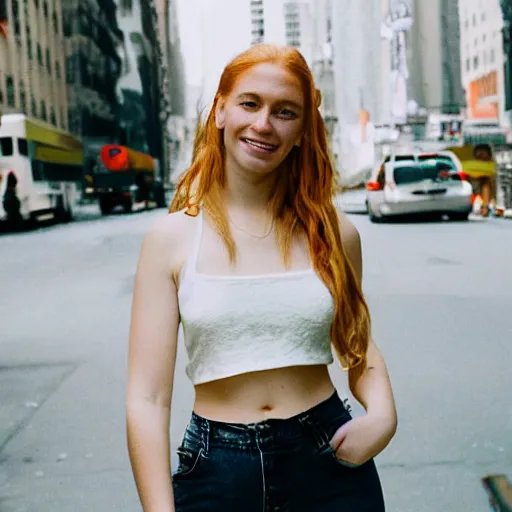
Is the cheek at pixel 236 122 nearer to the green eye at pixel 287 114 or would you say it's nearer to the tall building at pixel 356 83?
the green eye at pixel 287 114

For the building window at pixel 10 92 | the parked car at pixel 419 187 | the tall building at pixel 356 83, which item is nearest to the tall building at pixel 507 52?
the parked car at pixel 419 187

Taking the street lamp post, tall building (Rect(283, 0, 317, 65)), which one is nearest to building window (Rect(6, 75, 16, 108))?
tall building (Rect(283, 0, 317, 65))

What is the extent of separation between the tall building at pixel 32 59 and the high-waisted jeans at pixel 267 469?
3983 mm

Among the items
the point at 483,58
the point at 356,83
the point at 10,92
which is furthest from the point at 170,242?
the point at 483,58

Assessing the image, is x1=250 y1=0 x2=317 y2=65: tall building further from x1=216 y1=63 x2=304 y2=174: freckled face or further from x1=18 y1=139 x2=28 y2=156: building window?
x1=216 y1=63 x2=304 y2=174: freckled face

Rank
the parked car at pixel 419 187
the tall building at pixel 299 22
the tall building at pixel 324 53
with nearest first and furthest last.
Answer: the tall building at pixel 299 22, the tall building at pixel 324 53, the parked car at pixel 419 187

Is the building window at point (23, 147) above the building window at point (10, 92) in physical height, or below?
below

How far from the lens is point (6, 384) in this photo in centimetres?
373

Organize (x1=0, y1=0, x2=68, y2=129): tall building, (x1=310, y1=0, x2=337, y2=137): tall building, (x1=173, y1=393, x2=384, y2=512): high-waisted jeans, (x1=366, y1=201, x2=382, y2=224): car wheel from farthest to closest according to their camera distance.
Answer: (x1=366, y1=201, x2=382, y2=224): car wheel, (x1=310, y1=0, x2=337, y2=137): tall building, (x1=0, y1=0, x2=68, y2=129): tall building, (x1=173, y1=393, x2=384, y2=512): high-waisted jeans

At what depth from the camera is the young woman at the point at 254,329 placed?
1060 mm

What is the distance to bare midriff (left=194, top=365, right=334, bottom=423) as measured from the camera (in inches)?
42.6

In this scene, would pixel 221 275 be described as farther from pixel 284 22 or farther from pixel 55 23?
pixel 55 23

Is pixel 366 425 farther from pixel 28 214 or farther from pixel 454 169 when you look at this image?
pixel 454 169

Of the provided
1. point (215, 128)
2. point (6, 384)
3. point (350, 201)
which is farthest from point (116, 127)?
point (215, 128)
